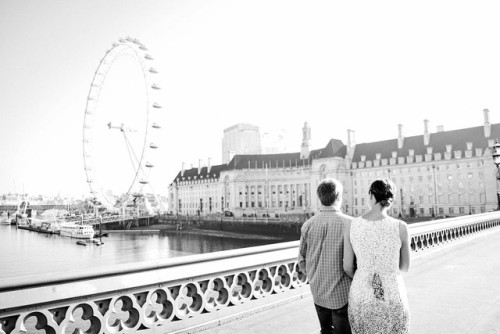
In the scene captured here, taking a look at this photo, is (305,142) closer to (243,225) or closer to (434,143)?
(434,143)

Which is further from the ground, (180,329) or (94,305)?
(94,305)

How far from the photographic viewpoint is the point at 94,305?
454 centimetres

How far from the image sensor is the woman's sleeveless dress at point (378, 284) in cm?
329

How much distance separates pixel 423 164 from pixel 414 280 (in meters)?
86.2

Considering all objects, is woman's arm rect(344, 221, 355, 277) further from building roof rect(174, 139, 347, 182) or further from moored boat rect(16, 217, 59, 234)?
building roof rect(174, 139, 347, 182)

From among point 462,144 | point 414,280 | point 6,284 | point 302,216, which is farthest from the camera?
point 302,216

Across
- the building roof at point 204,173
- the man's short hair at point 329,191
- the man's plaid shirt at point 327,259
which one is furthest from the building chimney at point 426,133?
the man's plaid shirt at point 327,259

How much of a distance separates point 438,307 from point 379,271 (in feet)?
13.1

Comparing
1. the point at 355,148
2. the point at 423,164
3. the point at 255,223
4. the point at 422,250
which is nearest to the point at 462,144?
the point at 423,164

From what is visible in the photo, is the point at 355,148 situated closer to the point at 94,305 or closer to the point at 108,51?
the point at 108,51

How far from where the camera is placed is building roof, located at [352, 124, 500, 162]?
3149 inches

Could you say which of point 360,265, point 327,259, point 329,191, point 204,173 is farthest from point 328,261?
point 204,173

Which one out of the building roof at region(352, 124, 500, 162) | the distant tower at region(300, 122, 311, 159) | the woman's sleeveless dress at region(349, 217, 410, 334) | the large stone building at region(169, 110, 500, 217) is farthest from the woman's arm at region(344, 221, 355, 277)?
the distant tower at region(300, 122, 311, 159)

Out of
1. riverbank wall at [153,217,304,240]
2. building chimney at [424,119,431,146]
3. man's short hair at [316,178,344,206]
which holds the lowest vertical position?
riverbank wall at [153,217,304,240]
